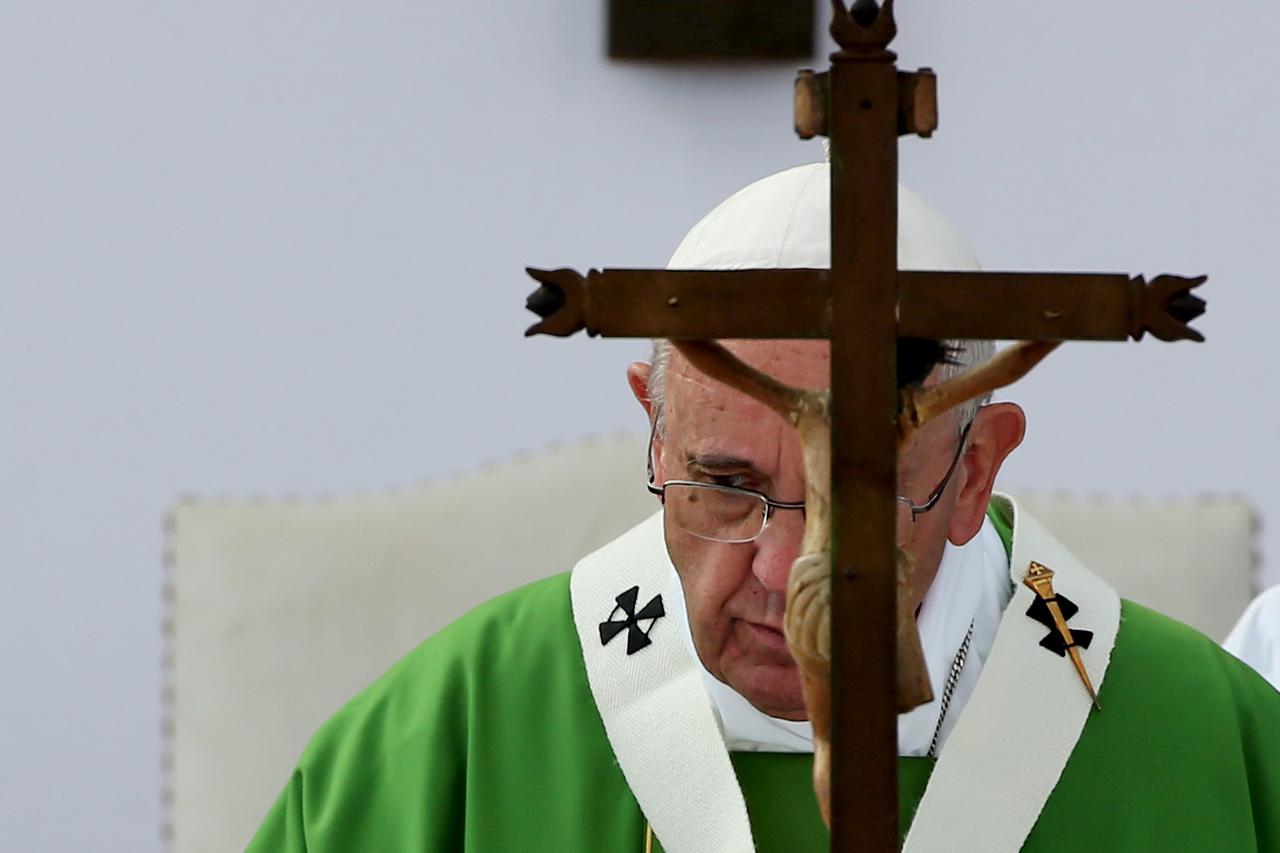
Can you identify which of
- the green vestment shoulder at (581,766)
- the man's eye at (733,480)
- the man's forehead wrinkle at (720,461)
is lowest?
the green vestment shoulder at (581,766)

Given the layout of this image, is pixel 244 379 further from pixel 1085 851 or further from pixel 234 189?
pixel 1085 851

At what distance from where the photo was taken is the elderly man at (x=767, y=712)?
1.96 m

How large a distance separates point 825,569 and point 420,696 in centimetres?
104

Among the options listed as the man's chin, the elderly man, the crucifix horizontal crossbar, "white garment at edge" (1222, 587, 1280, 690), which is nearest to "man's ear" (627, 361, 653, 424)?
the elderly man

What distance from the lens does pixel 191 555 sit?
3.06 meters

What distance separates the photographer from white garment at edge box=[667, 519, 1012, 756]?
2.07 metres

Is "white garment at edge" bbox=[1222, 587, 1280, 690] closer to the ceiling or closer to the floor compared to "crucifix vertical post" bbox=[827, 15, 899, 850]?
closer to the floor

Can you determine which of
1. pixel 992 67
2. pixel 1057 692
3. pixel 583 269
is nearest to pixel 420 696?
pixel 1057 692

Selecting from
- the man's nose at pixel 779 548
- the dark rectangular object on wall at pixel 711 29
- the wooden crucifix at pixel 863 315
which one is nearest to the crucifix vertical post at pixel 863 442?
the wooden crucifix at pixel 863 315

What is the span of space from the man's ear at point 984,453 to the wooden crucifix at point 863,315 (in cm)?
71

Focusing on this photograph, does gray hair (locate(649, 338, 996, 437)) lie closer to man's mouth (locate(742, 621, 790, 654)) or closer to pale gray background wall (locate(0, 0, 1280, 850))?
man's mouth (locate(742, 621, 790, 654))

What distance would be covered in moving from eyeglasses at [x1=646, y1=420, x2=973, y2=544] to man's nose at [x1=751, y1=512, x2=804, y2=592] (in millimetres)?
11

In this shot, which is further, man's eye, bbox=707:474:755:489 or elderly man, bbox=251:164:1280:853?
elderly man, bbox=251:164:1280:853

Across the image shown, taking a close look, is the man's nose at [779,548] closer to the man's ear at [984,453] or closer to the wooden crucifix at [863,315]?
the man's ear at [984,453]
